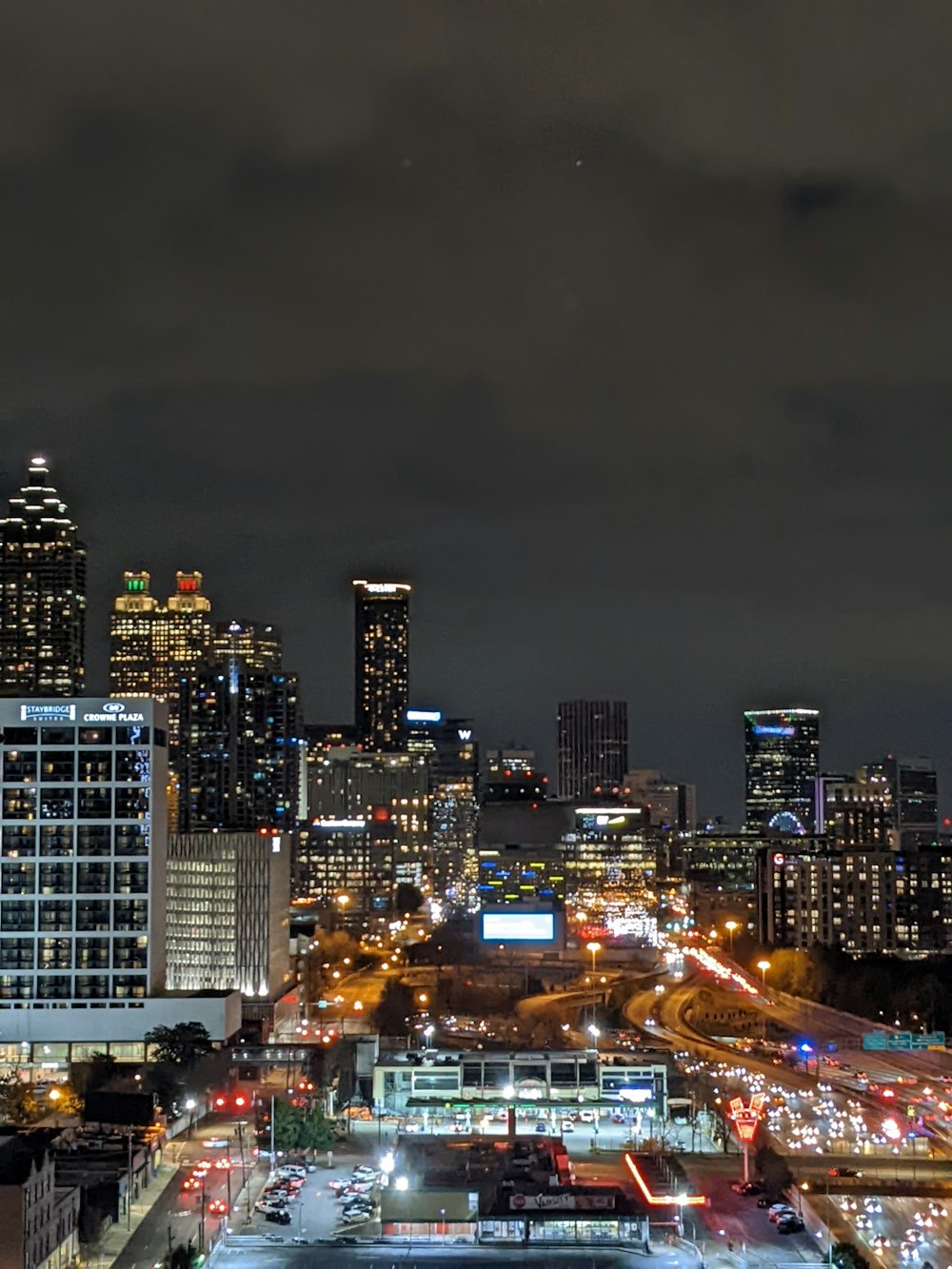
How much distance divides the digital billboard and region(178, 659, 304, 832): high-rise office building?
41314 millimetres

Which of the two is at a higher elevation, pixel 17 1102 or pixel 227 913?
pixel 227 913

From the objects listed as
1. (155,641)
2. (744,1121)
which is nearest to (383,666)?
(155,641)

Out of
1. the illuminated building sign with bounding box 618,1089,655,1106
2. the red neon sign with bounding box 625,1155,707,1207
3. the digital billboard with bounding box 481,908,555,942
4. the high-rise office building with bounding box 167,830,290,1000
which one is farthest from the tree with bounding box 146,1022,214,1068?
the digital billboard with bounding box 481,908,555,942

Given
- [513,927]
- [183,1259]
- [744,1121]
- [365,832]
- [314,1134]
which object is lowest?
[513,927]

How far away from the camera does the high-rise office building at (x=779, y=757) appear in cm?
18338

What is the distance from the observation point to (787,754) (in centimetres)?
18475

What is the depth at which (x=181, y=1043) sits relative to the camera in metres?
43.3

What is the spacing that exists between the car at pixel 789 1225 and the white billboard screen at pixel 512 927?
49.0 meters

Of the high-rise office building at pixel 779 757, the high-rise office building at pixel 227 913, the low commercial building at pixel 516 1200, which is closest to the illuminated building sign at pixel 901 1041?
the low commercial building at pixel 516 1200

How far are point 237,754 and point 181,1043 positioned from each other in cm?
7642

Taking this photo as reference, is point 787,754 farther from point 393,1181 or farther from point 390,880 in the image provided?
point 393,1181

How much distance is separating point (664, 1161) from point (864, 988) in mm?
33058

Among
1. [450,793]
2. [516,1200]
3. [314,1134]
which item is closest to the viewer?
[516,1200]

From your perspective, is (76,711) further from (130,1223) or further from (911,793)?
(911,793)
